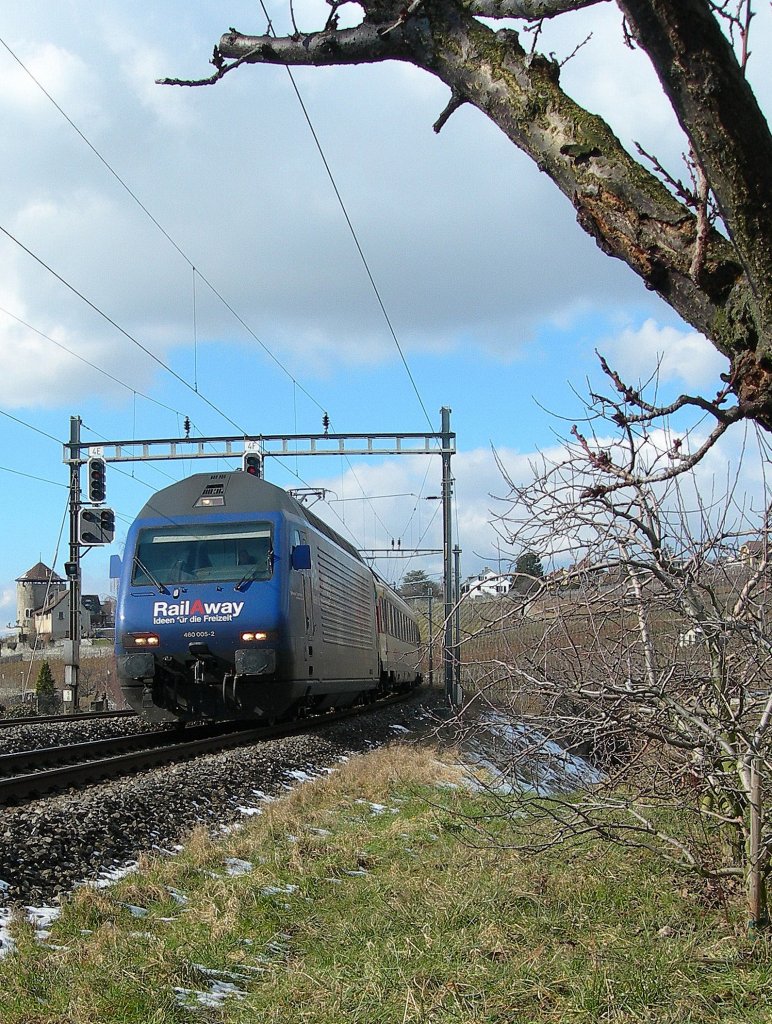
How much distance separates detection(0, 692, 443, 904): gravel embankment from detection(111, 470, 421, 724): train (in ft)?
3.59

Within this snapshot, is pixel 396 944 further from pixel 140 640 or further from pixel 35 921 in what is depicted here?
pixel 140 640

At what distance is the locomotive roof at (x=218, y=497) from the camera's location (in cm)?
1388

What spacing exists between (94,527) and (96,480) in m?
1.02

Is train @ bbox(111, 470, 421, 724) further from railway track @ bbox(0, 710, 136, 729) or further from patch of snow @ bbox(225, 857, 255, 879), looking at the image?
patch of snow @ bbox(225, 857, 255, 879)

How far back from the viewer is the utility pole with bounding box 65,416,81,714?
22062 mm

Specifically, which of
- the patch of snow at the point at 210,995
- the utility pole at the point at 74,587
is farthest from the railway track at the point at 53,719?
the patch of snow at the point at 210,995

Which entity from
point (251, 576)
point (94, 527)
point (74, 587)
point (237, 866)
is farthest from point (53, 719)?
point (237, 866)

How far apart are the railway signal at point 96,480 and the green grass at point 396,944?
15498 millimetres

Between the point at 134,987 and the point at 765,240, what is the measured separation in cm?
334

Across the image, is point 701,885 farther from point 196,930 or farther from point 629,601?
point 196,930

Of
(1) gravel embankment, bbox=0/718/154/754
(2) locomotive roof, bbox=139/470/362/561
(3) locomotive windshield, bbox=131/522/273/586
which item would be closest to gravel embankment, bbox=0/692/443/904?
(3) locomotive windshield, bbox=131/522/273/586

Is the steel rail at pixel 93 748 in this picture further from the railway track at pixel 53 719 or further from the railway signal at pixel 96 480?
the railway signal at pixel 96 480

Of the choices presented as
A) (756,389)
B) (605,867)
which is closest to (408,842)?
(605,867)

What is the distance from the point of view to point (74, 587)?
22641 millimetres
